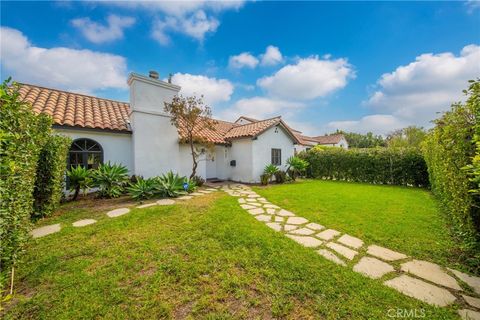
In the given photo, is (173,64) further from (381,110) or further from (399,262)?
(381,110)

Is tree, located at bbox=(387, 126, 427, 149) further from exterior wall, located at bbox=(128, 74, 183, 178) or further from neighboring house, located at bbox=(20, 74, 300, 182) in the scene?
exterior wall, located at bbox=(128, 74, 183, 178)

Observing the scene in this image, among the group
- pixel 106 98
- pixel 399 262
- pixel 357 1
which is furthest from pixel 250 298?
pixel 106 98

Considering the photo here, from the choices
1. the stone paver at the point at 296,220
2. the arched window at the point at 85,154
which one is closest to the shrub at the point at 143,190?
the arched window at the point at 85,154

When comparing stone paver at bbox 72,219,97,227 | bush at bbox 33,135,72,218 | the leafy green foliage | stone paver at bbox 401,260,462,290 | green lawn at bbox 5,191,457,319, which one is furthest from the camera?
the leafy green foliage

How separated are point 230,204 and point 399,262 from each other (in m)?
4.71

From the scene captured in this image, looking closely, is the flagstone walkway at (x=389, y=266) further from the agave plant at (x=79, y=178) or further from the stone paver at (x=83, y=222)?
the agave plant at (x=79, y=178)

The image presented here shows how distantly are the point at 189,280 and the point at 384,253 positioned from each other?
12.0ft

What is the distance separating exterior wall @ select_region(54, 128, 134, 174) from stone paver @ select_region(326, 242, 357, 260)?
949cm

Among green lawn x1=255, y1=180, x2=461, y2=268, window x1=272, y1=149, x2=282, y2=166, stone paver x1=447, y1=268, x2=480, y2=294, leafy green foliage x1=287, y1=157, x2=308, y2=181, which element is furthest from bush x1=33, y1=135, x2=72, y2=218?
leafy green foliage x1=287, y1=157, x2=308, y2=181

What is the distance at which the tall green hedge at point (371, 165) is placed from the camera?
11.3 m

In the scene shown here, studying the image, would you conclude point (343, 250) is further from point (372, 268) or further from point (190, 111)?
point (190, 111)

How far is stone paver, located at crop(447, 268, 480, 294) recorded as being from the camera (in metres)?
2.59

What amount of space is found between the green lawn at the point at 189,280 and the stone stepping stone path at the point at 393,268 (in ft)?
0.75

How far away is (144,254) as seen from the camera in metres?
3.39
